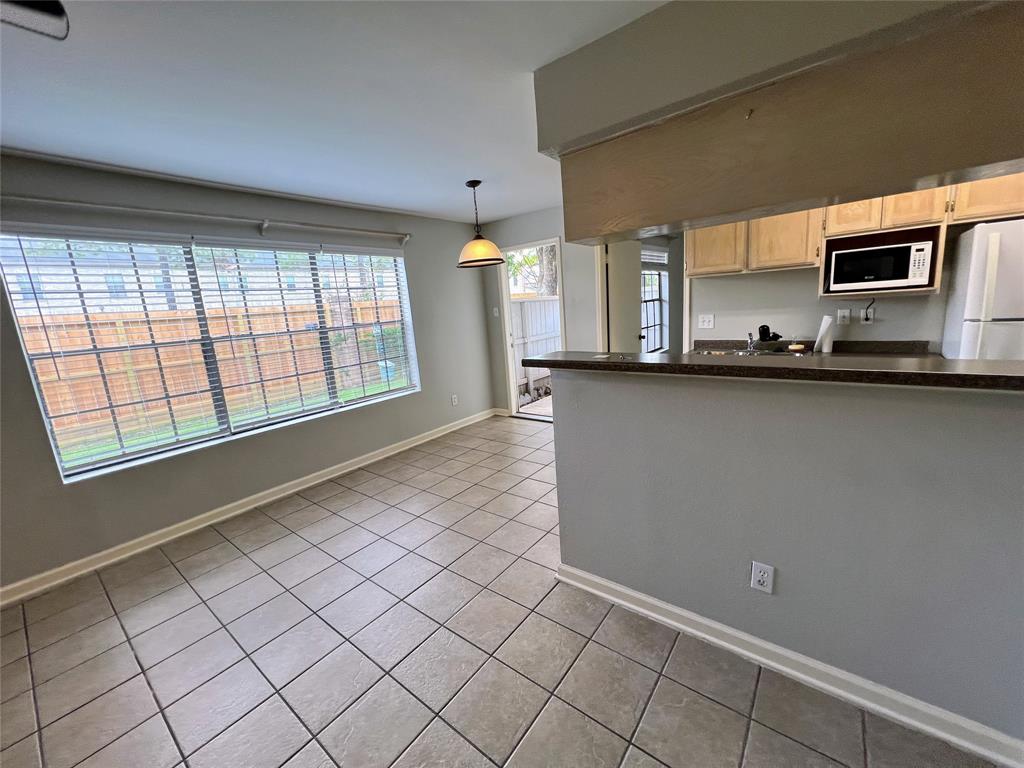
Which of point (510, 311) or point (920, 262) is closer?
point (920, 262)

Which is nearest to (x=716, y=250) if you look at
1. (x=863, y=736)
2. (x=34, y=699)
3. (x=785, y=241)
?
(x=785, y=241)

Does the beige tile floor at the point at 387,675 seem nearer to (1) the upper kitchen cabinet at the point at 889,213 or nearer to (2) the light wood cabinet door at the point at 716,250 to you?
(2) the light wood cabinet door at the point at 716,250

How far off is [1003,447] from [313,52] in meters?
2.64

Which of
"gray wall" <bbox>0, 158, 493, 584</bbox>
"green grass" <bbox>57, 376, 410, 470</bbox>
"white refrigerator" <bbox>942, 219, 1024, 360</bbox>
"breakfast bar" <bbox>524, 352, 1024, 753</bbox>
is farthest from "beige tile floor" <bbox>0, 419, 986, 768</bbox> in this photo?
"white refrigerator" <bbox>942, 219, 1024, 360</bbox>

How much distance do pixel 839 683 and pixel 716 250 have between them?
2.72 meters

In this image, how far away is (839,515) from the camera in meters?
1.38

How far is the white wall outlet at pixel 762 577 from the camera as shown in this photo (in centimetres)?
154

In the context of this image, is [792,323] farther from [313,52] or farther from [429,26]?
[313,52]

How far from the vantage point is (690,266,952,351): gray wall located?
105 inches

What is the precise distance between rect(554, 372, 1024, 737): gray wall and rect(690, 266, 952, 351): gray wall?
7.06 feet

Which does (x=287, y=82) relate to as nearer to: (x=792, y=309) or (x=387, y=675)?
(x=387, y=675)

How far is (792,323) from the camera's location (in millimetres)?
3123

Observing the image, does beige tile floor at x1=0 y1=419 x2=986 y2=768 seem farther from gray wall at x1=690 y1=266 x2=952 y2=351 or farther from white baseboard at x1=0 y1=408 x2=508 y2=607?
gray wall at x1=690 y1=266 x2=952 y2=351

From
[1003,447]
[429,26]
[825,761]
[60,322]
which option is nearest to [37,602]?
[60,322]
